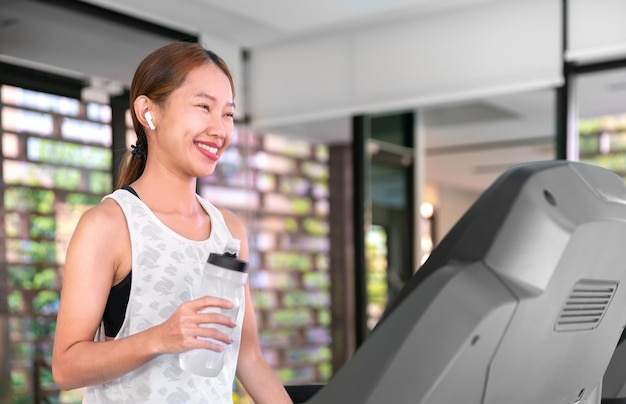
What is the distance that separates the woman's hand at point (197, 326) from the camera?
82cm

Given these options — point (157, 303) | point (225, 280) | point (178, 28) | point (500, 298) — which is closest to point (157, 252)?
point (157, 303)

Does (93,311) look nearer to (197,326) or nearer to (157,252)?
(157,252)

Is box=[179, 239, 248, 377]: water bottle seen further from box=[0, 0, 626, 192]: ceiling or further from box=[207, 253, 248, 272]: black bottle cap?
box=[0, 0, 626, 192]: ceiling

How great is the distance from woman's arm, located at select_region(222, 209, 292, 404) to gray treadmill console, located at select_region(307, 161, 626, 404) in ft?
1.78

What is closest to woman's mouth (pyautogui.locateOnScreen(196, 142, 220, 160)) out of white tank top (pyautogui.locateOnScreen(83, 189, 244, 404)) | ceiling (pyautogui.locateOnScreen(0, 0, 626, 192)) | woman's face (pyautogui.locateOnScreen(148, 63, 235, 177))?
woman's face (pyautogui.locateOnScreen(148, 63, 235, 177))

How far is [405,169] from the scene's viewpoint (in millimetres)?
6152

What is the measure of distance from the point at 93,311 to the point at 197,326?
24cm

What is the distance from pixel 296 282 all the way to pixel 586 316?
6371mm

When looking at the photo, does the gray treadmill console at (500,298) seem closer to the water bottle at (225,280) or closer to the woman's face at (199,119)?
the water bottle at (225,280)

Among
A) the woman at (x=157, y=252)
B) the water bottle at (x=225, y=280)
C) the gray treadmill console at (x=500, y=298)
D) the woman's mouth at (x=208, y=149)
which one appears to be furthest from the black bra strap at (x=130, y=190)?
the gray treadmill console at (x=500, y=298)

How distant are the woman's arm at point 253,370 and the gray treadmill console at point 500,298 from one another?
1.78 feet

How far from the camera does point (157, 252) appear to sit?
1.12 metres

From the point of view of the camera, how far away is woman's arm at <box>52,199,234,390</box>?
37.5 inches

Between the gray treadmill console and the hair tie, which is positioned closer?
the gray treadmill console
